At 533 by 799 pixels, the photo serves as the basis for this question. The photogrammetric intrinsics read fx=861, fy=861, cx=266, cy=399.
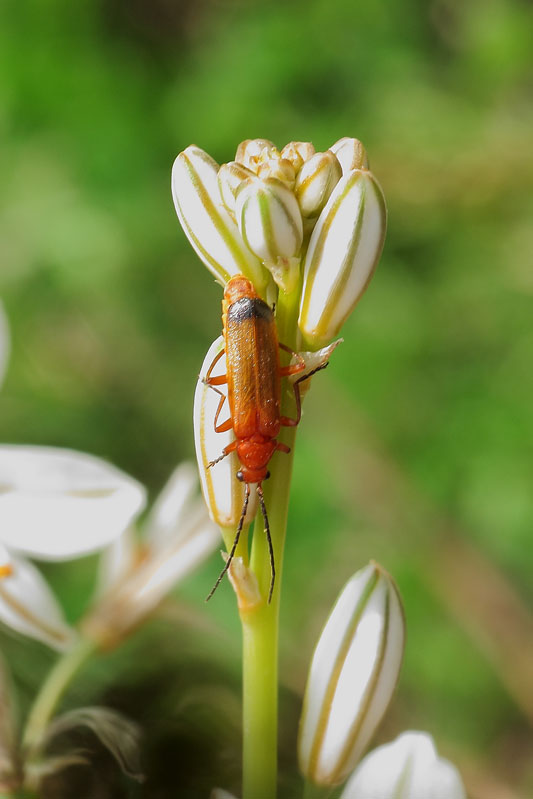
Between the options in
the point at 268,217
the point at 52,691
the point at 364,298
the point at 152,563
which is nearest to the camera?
the point at 268,217

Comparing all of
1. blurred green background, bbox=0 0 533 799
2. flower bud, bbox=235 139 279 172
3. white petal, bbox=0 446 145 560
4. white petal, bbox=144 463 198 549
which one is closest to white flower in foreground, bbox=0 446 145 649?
white petal, bbox=0 446 145 560

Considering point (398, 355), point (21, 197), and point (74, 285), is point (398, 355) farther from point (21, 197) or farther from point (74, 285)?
point (21, 197)

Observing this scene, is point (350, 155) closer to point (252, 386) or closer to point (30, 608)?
point (252, 386)

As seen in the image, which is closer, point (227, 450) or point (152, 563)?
point (227, 450)

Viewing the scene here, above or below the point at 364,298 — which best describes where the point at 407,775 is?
below

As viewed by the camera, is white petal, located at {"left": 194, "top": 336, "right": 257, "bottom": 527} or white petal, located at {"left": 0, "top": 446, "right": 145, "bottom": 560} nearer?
white petal, located at {"left": 194, "top": 336, "right": 257, "bottom": 527}

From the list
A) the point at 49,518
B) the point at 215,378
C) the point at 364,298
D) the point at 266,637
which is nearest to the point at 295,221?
the point at 215,378

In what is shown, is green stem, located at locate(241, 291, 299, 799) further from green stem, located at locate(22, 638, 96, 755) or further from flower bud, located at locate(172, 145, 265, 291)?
green stem, located at locate(22, 638, 96, 755)

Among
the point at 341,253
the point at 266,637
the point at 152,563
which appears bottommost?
the point at 266,637
